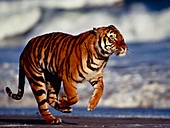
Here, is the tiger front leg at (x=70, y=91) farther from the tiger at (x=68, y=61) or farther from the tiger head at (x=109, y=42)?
the tiger head at (x=109, y=42)

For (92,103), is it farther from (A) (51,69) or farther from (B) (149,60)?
(B) (149,60)

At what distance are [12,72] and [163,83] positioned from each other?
503 cm

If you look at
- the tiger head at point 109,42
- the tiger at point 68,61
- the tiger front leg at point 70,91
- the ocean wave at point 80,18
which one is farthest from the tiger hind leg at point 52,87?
the ocean wave at point 80,18

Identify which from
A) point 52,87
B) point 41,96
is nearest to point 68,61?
point 41,96

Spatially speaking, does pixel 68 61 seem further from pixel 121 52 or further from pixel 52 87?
pixel 52 87

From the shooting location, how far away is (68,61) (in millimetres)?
10641

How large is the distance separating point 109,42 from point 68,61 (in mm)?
624

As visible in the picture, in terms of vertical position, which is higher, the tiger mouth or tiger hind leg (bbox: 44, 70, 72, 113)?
the tiger mouth

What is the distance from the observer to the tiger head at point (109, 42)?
10375mm

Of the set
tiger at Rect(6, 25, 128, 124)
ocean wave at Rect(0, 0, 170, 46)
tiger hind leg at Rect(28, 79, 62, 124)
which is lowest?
tiger hind leg at Rect(28, 79, 62, 124)

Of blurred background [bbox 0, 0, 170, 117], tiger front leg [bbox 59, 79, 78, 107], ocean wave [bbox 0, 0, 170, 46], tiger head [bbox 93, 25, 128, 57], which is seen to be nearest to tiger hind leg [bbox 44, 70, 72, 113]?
tiger front leg [bbox 59, 79, 78, 107]

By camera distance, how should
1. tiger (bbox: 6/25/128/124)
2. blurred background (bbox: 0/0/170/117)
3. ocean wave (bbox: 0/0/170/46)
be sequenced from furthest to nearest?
ocean wave (bbox: 0/0/170/46) → blurred background (bbox: 0/0/170/117) → tiger (bbox: 6/25/128/124)

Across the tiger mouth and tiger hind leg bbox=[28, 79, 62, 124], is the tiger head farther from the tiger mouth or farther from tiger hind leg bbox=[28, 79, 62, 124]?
tiger hind leg bbox=[28, 79, 62, 124]

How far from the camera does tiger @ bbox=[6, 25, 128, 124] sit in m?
10.5
